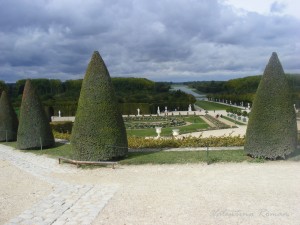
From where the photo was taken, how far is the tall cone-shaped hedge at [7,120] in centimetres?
2008

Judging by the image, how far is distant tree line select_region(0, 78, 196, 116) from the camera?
51628 millimetres

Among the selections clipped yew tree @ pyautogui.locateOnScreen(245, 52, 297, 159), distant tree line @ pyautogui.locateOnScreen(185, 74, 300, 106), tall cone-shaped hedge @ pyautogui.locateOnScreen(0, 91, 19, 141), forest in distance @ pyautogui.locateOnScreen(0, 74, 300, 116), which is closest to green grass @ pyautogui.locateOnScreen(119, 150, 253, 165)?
clipped yew tree @ pyautogui.locateOnScreen(245, 52, 297, 159)

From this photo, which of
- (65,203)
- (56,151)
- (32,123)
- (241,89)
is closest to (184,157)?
(65,203)

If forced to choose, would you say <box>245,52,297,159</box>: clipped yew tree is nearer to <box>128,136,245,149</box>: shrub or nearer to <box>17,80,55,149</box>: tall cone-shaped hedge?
<box>128,136,245,149</box>: shrub

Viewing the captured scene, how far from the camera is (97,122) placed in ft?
41.3

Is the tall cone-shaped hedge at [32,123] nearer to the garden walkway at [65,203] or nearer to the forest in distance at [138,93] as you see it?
the garden walkway at [65,203]

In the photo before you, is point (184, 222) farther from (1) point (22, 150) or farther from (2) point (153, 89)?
(2) point (153, 89)

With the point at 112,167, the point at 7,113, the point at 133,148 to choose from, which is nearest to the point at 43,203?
the point at 112,167

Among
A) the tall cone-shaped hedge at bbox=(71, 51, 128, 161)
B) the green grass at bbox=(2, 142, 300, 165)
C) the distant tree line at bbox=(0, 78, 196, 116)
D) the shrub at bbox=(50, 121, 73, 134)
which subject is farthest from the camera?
the distant tree line at bbox=(0, 78, 196, 116)

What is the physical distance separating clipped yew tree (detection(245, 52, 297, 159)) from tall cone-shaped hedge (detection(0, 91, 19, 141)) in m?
14.1

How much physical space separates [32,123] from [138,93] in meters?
55.5

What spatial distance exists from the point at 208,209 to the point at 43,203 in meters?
4.05

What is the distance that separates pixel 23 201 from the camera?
28.6ft

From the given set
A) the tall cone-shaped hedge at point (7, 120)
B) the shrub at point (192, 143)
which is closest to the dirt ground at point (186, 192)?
the shrub at point (192, 143)
